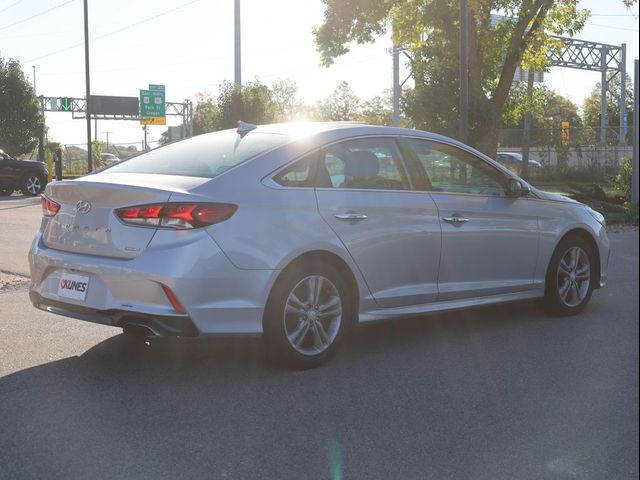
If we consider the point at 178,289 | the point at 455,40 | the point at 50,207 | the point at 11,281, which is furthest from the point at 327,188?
the point at 455,40

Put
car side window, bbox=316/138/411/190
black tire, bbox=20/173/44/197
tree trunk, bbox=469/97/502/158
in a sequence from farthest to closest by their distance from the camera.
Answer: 1. black tire, bbox=20/173/44/197
2. tree trunk, bbox=469/97/502/158
3. car side window, bbox=316/138/411/190

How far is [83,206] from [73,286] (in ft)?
1.61

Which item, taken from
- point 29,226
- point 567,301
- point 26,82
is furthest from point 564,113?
point 567,301

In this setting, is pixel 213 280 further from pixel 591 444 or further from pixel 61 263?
pixel 591 444

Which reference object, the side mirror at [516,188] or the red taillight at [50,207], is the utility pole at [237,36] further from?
the red taillight at [50,207]

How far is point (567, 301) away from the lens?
7.00 meters

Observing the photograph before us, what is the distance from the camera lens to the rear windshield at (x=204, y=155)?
5.24 m

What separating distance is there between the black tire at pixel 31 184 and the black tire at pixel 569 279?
25074 mm

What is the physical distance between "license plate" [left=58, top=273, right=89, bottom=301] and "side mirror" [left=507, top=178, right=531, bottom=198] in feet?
10.8

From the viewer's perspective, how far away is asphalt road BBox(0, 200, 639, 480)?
12.0 ft

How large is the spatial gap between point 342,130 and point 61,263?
2051mm

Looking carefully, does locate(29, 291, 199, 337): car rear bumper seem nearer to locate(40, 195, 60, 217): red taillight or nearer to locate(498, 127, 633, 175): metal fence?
locate(40, 195, 60, 217): red taillight

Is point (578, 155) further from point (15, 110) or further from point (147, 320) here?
point (147, 320)

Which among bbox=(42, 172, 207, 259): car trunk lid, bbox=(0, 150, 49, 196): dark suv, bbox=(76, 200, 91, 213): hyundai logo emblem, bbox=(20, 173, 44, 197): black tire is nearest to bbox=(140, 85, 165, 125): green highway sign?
bbox=(20, 173, 44, 197): black tire
